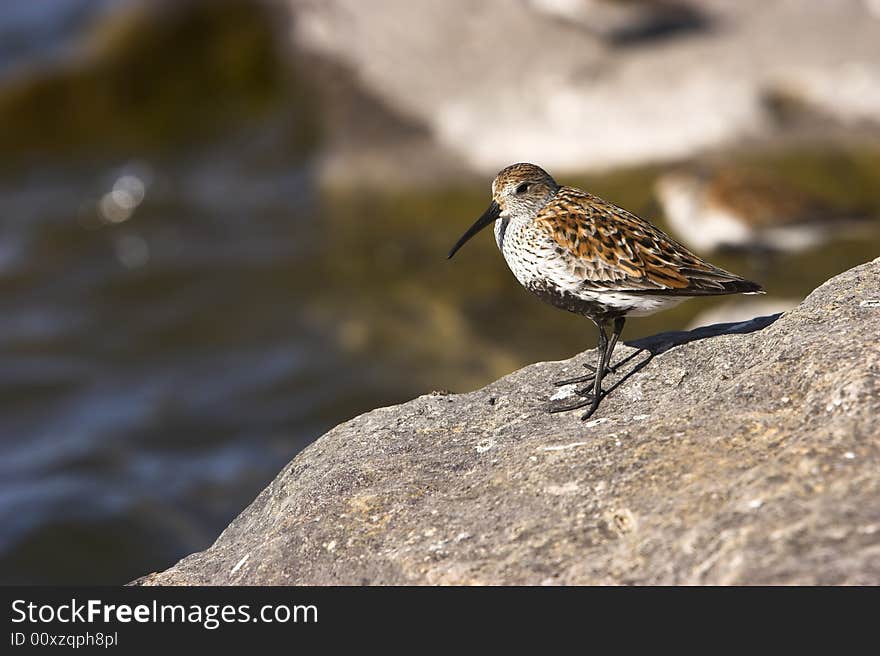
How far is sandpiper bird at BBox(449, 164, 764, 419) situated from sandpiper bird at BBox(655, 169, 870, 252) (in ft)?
19.6

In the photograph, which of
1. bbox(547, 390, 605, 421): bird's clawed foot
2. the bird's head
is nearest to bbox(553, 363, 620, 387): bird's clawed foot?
bbox(547, 390, 605, 421): bird's clawed foot

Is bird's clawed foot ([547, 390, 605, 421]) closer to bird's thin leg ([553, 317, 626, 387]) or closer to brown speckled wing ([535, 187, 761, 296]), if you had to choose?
bird's thin leg ([553, 317, 626, 387])

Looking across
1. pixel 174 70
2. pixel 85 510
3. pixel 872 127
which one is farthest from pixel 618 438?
pixel 174 70

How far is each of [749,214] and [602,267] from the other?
21.1 feet

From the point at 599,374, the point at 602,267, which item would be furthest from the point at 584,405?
the point at 602,267

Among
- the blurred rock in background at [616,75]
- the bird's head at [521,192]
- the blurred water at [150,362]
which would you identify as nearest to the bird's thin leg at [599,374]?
the bird's head at [521,192]

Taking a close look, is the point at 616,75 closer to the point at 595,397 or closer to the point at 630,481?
the point at 595,397

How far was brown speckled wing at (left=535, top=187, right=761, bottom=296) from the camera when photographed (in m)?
5.61

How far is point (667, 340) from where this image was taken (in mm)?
5953

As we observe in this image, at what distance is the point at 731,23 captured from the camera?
1410 cm

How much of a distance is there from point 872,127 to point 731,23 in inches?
83.8

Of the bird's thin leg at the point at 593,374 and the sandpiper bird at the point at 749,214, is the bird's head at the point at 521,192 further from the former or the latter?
the sandpiper bird at the point at 749,214

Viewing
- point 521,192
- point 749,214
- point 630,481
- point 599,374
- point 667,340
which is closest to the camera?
point 630,481

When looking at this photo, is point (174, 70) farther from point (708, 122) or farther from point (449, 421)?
point (449, 421)
